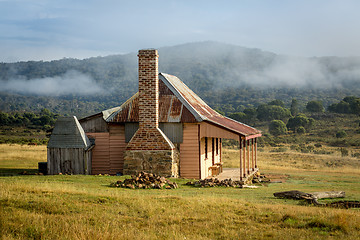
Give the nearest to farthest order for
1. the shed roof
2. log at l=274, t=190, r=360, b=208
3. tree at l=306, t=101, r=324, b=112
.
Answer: log at l=274, t=190, r=360, b=208 < the shed roof < tree at l=306, t=101, r=324, b=112

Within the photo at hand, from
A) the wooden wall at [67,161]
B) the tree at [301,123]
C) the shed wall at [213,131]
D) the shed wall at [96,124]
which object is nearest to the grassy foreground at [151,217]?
the wooden wall at [67,161]

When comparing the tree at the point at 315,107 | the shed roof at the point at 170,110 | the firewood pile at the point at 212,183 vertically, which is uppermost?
the tree at the point at 315,107

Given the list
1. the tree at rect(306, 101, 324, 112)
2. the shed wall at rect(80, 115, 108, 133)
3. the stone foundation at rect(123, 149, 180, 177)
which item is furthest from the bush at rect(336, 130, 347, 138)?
the stone foundation at rect(123, 149, 180, 177)

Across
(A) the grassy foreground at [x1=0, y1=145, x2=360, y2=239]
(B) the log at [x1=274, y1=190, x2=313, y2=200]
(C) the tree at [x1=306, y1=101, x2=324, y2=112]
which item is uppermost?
(C) the tree at [x1=306, y1=101, x2=324, y2=112]

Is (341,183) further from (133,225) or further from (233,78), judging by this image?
(233,78)

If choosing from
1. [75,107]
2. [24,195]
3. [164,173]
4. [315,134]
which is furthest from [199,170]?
[75,107]

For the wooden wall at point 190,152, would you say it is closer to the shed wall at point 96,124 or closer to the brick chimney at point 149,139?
the brick chimney at point 149,139

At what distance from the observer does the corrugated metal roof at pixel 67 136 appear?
777 inches

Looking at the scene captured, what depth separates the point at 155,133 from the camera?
19391 millimetres

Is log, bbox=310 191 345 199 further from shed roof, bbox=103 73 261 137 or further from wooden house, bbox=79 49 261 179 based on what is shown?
shed roof, bbox=103 73 261 137

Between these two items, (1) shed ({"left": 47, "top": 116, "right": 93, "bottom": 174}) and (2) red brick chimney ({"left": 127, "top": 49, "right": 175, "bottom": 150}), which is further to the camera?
(1) shed ({"left": 47, "top": 116, "right": 93, "bottom": 174})

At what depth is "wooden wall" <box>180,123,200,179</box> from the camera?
20609mm

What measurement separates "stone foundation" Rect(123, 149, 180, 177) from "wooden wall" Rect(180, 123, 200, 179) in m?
1.43

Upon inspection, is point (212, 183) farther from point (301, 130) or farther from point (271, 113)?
point (271, 113)
